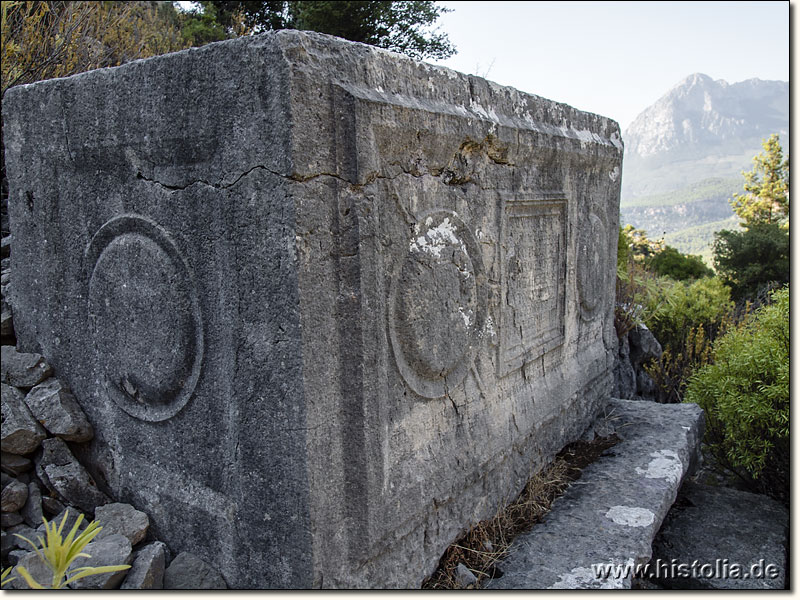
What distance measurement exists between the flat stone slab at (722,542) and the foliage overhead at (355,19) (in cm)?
734

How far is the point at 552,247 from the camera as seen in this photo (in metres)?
3.01

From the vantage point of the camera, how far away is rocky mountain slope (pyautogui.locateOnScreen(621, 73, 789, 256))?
50.6m

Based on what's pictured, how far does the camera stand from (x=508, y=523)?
2.52 metres

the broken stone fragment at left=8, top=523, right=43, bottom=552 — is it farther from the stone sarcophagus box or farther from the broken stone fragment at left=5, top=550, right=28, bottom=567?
the stone sarcophagus box

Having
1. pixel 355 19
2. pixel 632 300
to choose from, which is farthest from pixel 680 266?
pixel 355 19

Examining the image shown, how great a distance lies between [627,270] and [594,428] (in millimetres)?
4354

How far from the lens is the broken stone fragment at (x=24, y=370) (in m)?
2.25

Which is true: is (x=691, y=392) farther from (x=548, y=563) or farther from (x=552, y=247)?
(x=548, y=563)

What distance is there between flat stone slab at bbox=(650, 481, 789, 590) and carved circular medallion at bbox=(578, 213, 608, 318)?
117cm

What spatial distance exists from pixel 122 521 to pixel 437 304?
4.10ft

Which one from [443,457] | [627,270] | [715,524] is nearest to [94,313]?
[443,457]

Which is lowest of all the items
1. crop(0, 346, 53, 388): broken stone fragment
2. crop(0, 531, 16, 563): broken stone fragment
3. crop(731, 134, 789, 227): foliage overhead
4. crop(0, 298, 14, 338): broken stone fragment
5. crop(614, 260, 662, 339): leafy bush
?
crop(0, 531, 16, 563): broken stone fragment

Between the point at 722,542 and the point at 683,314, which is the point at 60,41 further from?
the point at 683,314

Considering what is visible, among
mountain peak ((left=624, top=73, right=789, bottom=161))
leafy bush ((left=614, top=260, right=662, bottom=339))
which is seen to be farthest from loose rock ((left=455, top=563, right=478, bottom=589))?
mountain peak ((left=624, top=73, right=789, bottom=161))
